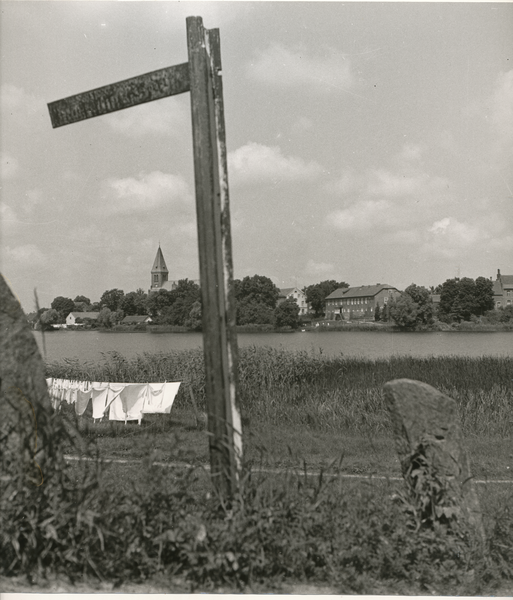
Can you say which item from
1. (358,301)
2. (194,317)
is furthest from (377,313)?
(194,317)

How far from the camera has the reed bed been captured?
14.2m

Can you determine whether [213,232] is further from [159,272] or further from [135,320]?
[159,272]

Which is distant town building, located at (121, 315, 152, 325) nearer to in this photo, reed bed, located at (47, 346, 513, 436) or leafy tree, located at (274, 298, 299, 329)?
leafy tree, located at (274, 298, 299, 329)

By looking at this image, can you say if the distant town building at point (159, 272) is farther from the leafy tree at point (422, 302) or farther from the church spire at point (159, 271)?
the leafy tree at point (422, 302)

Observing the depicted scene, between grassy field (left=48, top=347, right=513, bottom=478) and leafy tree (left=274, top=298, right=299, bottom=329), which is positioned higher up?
leafy tree (left=274, top=298, right=299, bottom=329)

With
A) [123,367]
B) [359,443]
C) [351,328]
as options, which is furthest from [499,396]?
[351,328]

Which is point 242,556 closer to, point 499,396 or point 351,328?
point 499,396

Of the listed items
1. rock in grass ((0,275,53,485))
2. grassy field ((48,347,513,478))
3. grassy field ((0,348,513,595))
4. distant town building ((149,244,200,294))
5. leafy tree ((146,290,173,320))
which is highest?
distant town building ((149,244,200,294))

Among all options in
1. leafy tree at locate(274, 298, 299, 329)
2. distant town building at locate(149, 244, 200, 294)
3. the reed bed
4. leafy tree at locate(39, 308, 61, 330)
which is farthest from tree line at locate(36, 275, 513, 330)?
leafy tree at locate(39, 308, 61, 330)

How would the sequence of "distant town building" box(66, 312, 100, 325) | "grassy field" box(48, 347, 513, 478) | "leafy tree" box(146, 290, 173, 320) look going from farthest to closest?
1. "leafy tree" box(146, 290, 173, 320)
2. "distant town building" box(66, 312, 100, 325)
3. "grassy field" box(48, 347, 513, 478)

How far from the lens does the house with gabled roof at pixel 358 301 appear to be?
3474 inches

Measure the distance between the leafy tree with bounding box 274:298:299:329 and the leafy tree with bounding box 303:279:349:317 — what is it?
1620 centimetres

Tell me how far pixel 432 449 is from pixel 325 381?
52.1ft

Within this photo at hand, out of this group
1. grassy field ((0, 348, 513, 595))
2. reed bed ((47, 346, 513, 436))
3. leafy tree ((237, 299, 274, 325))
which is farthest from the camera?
leafy tree ((237, 299, 274, 325))
